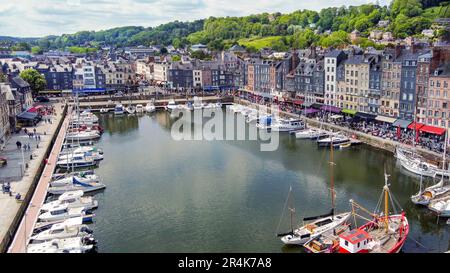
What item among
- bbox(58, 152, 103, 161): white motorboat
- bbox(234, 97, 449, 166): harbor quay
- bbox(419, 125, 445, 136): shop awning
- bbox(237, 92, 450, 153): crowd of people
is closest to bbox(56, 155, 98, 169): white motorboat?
bbox(58, 152, 103, 161): white motorboat

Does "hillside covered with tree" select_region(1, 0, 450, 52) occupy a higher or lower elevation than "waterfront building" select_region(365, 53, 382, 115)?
higher

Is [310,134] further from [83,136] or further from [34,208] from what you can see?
[34,208]

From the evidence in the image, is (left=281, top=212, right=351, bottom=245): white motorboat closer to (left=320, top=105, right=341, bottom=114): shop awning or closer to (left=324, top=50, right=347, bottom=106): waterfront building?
(left=320, top=105, right=341, bottom=114): shop awning

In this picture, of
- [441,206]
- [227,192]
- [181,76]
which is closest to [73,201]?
[227,192]

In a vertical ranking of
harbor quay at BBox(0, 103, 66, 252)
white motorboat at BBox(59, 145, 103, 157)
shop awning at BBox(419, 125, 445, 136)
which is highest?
shop awning at BBox(419, 125, 445, 136)

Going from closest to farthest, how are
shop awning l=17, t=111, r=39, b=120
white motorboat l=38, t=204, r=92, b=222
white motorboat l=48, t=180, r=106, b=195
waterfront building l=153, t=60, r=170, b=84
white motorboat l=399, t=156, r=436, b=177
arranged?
white motorboat l=38, t=204, r=92, b=222
white motorboat l=48, t=180, r=106, b=195
white motorboat l=399, t=156, r=436, b=177
shop awning l=17, t=111, r=39, b=120
waterfront building l=153, t=60, r=170, b=84
